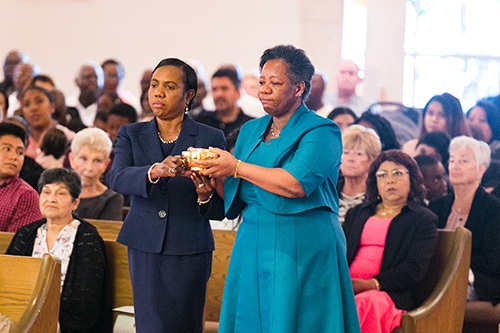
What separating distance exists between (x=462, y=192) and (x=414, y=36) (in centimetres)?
596

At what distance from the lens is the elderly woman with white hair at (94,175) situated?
4.92 metres

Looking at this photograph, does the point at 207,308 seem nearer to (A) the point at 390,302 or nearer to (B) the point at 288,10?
(A) the point at 390,302

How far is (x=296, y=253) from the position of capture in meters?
2.59

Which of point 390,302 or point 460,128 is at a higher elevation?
point 460,128

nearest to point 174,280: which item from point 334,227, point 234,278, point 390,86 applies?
point 234,278

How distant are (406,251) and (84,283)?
5.84ft

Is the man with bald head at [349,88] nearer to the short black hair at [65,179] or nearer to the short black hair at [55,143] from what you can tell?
the short black hair at [55,143]

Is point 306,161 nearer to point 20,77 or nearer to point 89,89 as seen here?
point 89,89

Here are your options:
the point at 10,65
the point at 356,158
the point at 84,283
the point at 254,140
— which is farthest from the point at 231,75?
the point at 254,140

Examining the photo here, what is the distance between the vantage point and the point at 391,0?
10430mm

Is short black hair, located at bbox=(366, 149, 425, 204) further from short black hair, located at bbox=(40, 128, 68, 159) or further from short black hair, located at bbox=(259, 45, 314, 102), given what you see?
short black hair, located at bbox=(40, 128, 68, 159)

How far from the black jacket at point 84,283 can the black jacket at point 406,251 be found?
1.43m

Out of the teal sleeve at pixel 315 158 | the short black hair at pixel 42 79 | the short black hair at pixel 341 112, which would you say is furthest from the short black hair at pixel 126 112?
the teal sleeve at pixel 315 158

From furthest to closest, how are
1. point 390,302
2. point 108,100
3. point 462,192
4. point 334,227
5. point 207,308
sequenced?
point 108,100 < point 462,192 < point 207,308 < point 390,302 < point 334,227
